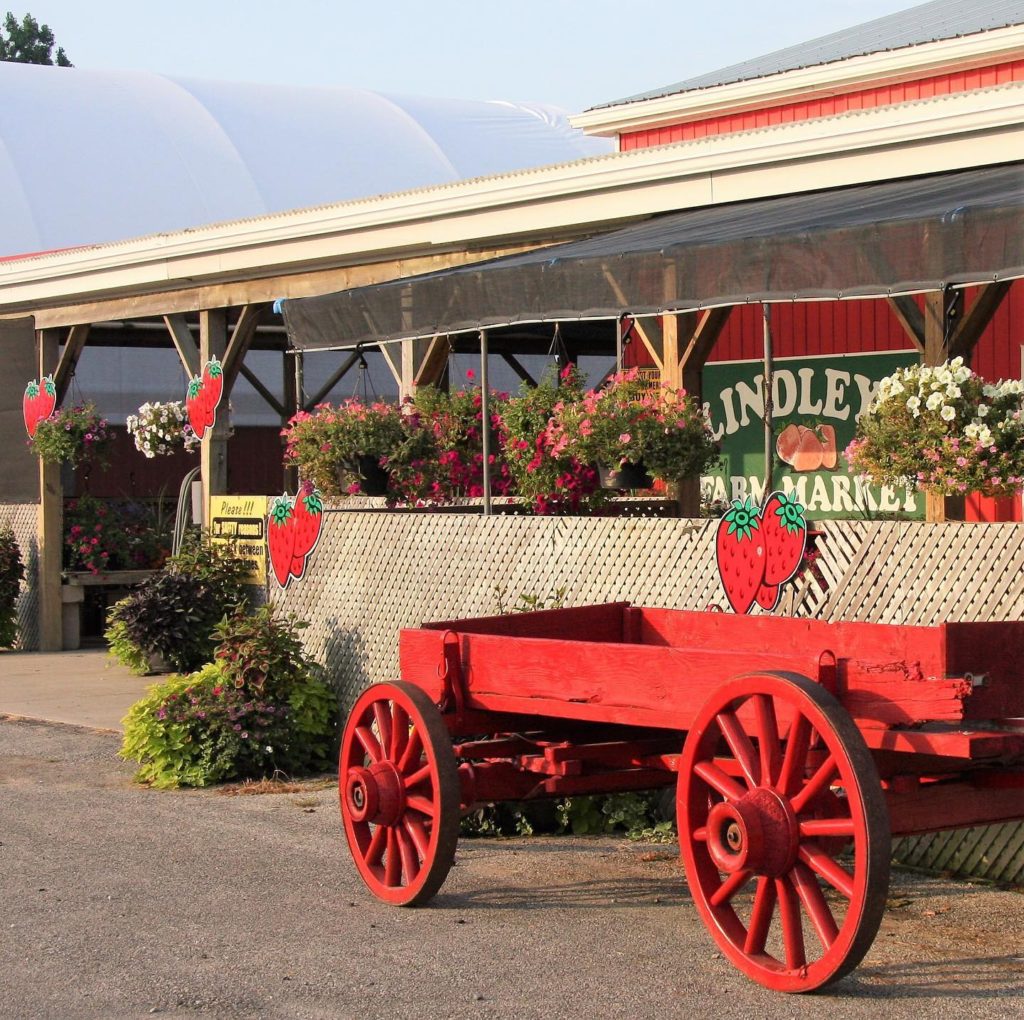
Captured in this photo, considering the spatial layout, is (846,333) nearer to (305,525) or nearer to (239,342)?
(305,525)

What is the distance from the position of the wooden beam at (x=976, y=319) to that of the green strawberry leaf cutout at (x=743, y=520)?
1.73 meters

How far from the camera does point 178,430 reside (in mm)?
16125

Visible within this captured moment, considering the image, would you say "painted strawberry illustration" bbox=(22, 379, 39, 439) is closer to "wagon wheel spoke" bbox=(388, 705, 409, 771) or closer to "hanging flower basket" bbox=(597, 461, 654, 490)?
"hanging flower basket" bbox=(597, 461, 654, 490)

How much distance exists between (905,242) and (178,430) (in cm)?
989

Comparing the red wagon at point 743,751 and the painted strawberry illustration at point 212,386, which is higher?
the painted strawberry illustration at point 212,386

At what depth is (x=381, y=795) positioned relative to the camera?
6.45 meters

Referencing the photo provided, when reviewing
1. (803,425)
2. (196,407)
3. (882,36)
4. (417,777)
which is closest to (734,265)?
(417,777)

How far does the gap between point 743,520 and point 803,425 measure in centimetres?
560

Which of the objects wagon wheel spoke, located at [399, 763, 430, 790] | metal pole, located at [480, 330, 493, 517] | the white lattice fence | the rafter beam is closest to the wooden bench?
the rafter beam

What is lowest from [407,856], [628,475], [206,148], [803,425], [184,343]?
[407,856]

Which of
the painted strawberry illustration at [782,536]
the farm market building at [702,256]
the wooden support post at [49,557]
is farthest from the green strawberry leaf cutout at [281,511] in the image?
the wooden support post at [49,557]

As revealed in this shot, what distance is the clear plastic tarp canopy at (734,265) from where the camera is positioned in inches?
291

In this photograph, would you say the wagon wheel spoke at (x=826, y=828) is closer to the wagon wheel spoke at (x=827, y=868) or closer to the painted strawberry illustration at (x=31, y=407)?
the wagon wheel spoke at (x=827, y=868)

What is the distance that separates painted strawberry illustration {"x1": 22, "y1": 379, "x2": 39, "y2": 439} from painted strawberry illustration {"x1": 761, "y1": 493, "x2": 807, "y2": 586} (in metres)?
10.4
